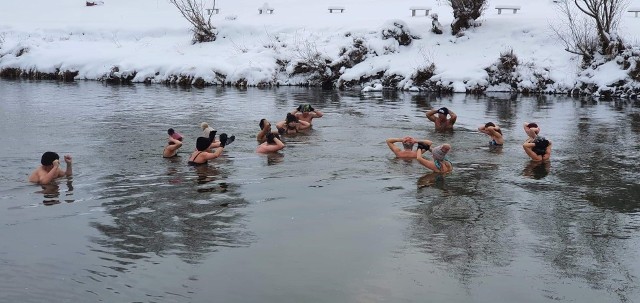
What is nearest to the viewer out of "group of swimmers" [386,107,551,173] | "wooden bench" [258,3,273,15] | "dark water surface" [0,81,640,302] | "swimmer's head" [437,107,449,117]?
"dark water surface" [0,81,640,302]

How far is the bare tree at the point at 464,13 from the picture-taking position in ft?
127

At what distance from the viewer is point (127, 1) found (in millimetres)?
64750

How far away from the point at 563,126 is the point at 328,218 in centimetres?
1310

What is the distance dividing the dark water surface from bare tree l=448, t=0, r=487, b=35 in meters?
20.1

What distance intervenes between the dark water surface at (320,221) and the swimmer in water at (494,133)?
322 mm

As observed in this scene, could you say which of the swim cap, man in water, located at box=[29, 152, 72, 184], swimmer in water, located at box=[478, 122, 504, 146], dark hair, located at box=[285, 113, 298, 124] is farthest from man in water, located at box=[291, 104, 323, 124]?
man in water, located at box=[29, 152, 72, 184]

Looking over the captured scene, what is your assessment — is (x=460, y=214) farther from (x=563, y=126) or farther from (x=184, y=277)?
(x=563, y=126)

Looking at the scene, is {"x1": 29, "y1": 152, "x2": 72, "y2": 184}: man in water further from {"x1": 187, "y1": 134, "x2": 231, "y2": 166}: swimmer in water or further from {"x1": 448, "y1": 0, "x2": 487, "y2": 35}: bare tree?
{"x1": 448, "y1": 0, "x2": 487, "y2": 35}: bare tree

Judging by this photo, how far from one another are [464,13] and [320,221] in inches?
1203

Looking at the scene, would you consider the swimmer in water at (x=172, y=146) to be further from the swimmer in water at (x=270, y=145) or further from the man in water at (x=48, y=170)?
the man in water at (x=48, y=170)

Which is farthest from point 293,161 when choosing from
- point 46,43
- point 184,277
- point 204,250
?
point 46,43

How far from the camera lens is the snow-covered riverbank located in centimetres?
3450

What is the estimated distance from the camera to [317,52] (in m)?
38.4

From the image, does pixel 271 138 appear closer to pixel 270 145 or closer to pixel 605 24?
pixel 270 145
